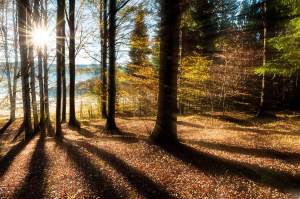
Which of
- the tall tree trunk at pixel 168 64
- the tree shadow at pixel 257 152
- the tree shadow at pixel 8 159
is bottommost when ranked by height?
the tree shadow at pixel 8 159

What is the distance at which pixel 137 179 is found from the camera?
20.2 ft

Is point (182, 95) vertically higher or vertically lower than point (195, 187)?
higher

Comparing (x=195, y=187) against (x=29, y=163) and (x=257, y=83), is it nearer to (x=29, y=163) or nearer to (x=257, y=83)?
(x=29, y=163)

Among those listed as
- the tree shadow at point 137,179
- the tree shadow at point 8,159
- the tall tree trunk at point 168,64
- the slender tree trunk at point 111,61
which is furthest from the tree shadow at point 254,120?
the tree shadow at point 8,159

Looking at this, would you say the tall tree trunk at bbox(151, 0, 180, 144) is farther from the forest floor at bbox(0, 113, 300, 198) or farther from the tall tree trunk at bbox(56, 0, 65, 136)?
the tall tree trunk at bbox(56, 0, 65, 136)

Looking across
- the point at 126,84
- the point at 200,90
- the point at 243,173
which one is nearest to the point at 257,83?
the point at 200,90

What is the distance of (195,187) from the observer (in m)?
5.75

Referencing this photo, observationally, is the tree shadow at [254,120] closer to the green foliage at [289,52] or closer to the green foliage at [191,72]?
the green foliage at [191,72]

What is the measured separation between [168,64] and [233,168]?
3.44 metres

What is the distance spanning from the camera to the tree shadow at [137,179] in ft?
17.9

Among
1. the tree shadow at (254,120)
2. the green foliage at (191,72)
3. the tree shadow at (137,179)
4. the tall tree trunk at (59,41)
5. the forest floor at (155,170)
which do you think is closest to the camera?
the tree shadow at (137,179)

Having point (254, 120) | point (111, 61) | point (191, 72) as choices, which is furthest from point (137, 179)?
point (191, 72)

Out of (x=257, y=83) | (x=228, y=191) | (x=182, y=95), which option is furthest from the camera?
(x=257, y=83)

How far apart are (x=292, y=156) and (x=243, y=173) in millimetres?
2406
